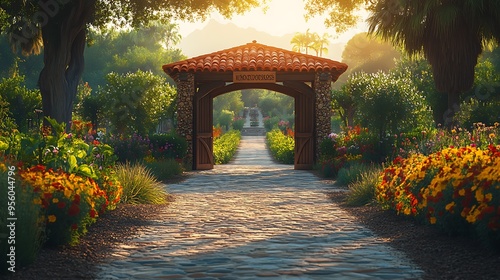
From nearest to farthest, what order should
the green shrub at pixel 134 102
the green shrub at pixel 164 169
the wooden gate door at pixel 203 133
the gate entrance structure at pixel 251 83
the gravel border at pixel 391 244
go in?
the gravel border at pixel 391 244 < the green shrub at pixel 164 169 < the gate entrance structure at pixel 251 83 < the wooden gate door at pixel 203 133 < the green shrub at pixel 134 102

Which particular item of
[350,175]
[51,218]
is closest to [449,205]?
[51,218]

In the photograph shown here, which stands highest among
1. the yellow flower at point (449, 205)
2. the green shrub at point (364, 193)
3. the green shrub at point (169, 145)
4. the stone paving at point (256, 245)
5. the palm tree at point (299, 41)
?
the palm tree at point (299, 41)

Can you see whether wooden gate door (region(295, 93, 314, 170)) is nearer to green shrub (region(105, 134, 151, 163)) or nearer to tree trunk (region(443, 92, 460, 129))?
tree trunk (region(443, 92, 460, 129))

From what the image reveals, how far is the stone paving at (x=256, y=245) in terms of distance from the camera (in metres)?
6.77

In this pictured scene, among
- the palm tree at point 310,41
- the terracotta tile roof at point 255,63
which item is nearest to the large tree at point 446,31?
the terracotta tile roof at point 255,63

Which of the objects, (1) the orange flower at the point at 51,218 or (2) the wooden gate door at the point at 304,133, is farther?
(2) the wooden gate door at the point at 304,133

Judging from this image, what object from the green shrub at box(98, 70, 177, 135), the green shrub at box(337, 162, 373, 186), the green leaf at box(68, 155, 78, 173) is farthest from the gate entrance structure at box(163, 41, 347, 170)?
the green leaf at box(68, 155, 78, 173)

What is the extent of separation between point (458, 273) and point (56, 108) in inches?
651

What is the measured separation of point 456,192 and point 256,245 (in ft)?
8.26

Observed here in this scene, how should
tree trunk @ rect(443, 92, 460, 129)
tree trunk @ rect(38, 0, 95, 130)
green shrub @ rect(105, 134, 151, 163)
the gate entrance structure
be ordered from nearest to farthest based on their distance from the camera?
green shrub @ rect(105, 134, 151, 163) → tree trunk @ rect(38, 0, 95, 130) → tree trunk @ rect(443, 92, 460, 129) → the gate entrance structure

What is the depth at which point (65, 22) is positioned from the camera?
20.4m

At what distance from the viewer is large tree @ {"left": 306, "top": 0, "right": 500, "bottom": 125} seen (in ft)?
64.2

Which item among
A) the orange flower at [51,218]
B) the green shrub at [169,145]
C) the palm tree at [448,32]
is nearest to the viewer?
the orange flower at [51,218]

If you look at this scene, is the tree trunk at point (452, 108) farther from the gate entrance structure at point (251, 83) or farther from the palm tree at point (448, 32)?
the gate entrance structure at point (251, 83)
